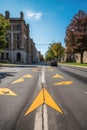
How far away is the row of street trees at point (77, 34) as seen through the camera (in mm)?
56094

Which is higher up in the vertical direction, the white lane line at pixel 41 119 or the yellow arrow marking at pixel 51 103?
the white lane line at pixel 41 119

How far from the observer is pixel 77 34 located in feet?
186

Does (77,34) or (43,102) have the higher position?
(77,34)

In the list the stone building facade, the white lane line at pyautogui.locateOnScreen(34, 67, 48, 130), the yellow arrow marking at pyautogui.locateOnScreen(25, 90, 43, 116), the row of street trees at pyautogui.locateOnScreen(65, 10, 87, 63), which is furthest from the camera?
the stone building facade

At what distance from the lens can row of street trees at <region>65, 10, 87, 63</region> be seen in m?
56.1

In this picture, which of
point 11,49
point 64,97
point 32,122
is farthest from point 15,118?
point 11,49

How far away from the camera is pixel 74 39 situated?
59.3 metres

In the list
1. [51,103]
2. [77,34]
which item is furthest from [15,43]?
[51,103]

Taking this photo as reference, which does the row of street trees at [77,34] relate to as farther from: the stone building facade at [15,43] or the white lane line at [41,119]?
the white lane line at [41,119]

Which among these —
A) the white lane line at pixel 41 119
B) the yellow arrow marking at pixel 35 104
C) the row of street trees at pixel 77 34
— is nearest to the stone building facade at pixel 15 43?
the row of street trees at pixel 77 34

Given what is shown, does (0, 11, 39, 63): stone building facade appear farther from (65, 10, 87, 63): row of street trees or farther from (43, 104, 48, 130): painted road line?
(43, 104, 48, 130): painted road line

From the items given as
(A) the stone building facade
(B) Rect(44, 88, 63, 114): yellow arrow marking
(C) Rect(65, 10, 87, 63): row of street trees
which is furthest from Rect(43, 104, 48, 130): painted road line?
A: (A) the stone building facade

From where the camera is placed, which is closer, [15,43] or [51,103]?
[51,103]

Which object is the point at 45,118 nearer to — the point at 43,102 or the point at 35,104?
the point at 35,104
